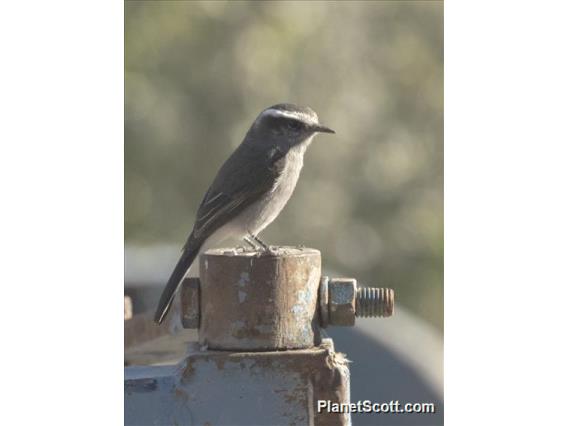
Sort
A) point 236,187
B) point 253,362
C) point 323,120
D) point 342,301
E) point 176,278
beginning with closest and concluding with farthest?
point 253,362
point 342,301
point 176,278
point 236,187
point 323,120

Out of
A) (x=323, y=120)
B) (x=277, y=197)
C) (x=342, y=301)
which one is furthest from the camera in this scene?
(x=323, y=120)

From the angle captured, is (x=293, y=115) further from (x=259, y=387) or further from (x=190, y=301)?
(x=259, y=387)

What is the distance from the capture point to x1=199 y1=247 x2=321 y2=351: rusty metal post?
136 inches

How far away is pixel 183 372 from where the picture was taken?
3.49 metres

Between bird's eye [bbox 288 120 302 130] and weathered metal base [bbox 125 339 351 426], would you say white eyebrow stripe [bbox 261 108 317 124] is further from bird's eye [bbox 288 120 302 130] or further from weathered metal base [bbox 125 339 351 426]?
weathered metal base [bbox 125 339 351 426]

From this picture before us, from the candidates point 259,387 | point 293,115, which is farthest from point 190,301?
point 293,115

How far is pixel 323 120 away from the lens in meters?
7.44

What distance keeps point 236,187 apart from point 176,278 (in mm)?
711

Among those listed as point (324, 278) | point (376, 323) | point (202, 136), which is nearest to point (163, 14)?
point (202, 136)

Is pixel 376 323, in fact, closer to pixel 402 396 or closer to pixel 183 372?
pixel 402 396

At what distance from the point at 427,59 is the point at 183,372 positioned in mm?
4029

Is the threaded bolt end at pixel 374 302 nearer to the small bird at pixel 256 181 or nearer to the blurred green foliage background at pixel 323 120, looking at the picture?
the small bird at pixel 256 181

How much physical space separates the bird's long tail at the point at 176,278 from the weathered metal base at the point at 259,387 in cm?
85

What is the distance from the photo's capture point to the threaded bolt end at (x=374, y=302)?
3633 millimetres
